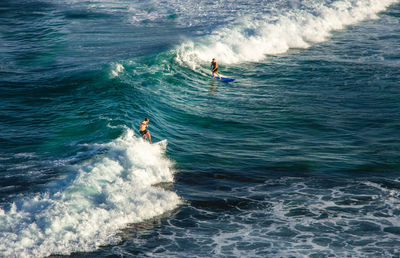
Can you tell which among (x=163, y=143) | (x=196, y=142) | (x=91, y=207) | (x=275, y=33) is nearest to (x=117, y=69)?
(x=163, y=143)

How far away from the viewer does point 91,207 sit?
13.1 meters

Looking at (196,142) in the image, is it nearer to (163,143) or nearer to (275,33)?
(163,143)

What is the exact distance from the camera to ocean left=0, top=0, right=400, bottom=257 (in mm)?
12047

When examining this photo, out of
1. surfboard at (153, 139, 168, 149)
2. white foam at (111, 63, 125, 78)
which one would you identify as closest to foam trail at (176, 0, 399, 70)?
white foam at (111, 63, 125, 78)

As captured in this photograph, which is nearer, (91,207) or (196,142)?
(91,207)

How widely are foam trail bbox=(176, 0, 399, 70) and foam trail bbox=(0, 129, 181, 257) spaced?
14.2m

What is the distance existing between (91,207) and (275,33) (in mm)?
25883

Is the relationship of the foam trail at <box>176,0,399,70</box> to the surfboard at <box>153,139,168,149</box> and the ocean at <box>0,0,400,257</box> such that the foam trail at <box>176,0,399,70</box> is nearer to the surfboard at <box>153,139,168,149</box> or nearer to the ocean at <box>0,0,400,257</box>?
the ocean at <box>0,0,400,257</box>

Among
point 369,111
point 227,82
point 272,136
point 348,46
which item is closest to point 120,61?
point 227,82

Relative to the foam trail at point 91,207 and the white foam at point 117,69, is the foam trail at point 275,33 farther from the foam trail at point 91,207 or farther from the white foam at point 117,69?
the foam trail at point 91,207

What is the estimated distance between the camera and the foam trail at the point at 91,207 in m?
11.5

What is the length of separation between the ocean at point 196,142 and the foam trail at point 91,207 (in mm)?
48

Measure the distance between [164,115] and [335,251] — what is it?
1152cm

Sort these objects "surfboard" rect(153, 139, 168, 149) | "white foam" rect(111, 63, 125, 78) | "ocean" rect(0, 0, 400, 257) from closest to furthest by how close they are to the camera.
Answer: "ocean" rect(0, 0, 400, 257) → "surfboard" rect(153, 139, 168, 149) → "white foam" rect(111, 63, 125, 78)
